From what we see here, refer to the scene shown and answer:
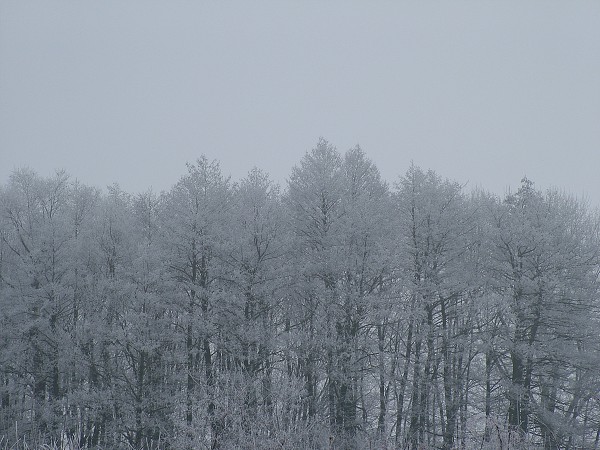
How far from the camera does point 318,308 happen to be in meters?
25.6

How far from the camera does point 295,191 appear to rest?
25.5 meters

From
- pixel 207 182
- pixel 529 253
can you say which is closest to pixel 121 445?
pixel 207 182

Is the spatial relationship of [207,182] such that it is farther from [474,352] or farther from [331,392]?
[474,352]

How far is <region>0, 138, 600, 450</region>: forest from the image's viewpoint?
21891 mm

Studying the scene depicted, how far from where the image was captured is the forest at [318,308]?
71.8 ft

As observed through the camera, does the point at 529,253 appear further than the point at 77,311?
No

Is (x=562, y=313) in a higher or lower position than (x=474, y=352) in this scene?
higher

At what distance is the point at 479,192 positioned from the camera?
31.1 m

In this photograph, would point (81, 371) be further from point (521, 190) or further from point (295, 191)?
point (521, 190)

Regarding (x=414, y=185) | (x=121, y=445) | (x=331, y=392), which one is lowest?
(x=121, y=445)

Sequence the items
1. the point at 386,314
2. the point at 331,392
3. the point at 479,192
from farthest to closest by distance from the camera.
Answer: the point at 479,192
the point at 331,392
the point at 386,314

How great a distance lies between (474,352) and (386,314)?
4.32 meters

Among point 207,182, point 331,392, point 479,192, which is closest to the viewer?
point 331,392

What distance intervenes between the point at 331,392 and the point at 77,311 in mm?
12839
